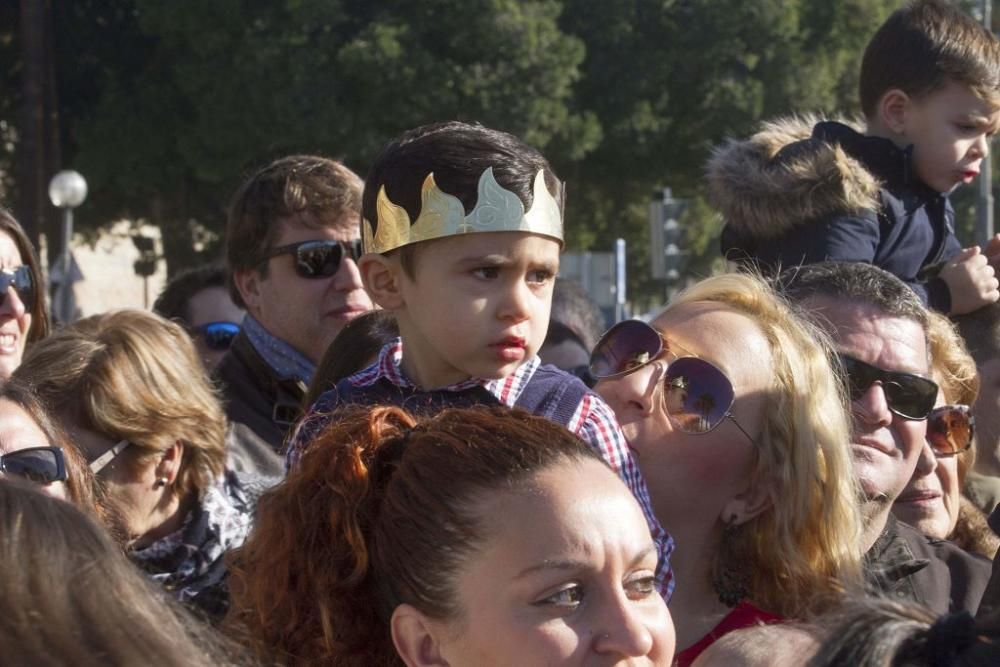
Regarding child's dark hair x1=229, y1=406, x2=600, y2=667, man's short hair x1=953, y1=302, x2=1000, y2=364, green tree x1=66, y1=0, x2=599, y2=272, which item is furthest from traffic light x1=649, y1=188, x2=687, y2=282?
child's dark hair x1=229, y1=406, x2=600, y2=667

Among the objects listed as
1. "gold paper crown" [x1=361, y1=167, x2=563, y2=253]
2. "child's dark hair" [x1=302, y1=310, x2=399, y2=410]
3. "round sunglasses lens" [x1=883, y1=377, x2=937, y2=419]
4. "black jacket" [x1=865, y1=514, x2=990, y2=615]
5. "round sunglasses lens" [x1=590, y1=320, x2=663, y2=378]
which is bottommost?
"black jacket" [x1=865, y1=514, x2=990, y2=615]

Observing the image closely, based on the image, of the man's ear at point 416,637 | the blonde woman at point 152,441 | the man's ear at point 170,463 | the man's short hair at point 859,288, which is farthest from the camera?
the man's ear at point 170,463

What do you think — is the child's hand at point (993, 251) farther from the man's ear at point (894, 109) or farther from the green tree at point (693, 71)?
the green tree at point (693, 71)

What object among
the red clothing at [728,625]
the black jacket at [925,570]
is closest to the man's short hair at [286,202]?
the black jacket at [925,570]

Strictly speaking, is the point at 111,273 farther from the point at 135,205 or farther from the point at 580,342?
the point at 580,342

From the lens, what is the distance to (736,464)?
→ 297 centimetres

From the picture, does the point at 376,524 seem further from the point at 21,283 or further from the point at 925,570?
the point at 21,283

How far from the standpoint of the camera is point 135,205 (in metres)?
25.1

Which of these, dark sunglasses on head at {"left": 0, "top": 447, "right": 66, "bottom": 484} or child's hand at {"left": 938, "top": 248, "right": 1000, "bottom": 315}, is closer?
dark sunglasses on head at {"left": 0, "top": 447, "right": 66, "bottom": 484}

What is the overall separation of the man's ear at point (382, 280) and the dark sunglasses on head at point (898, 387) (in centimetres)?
100

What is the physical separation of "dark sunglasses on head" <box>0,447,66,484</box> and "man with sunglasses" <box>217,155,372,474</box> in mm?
1407

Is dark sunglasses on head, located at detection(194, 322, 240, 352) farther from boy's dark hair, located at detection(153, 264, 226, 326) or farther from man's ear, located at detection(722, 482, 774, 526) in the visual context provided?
man's ear, located at detection(722, 482, 774, 526)

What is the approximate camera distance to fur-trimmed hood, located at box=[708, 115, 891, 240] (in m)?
4.25

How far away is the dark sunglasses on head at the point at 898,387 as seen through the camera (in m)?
3.32
